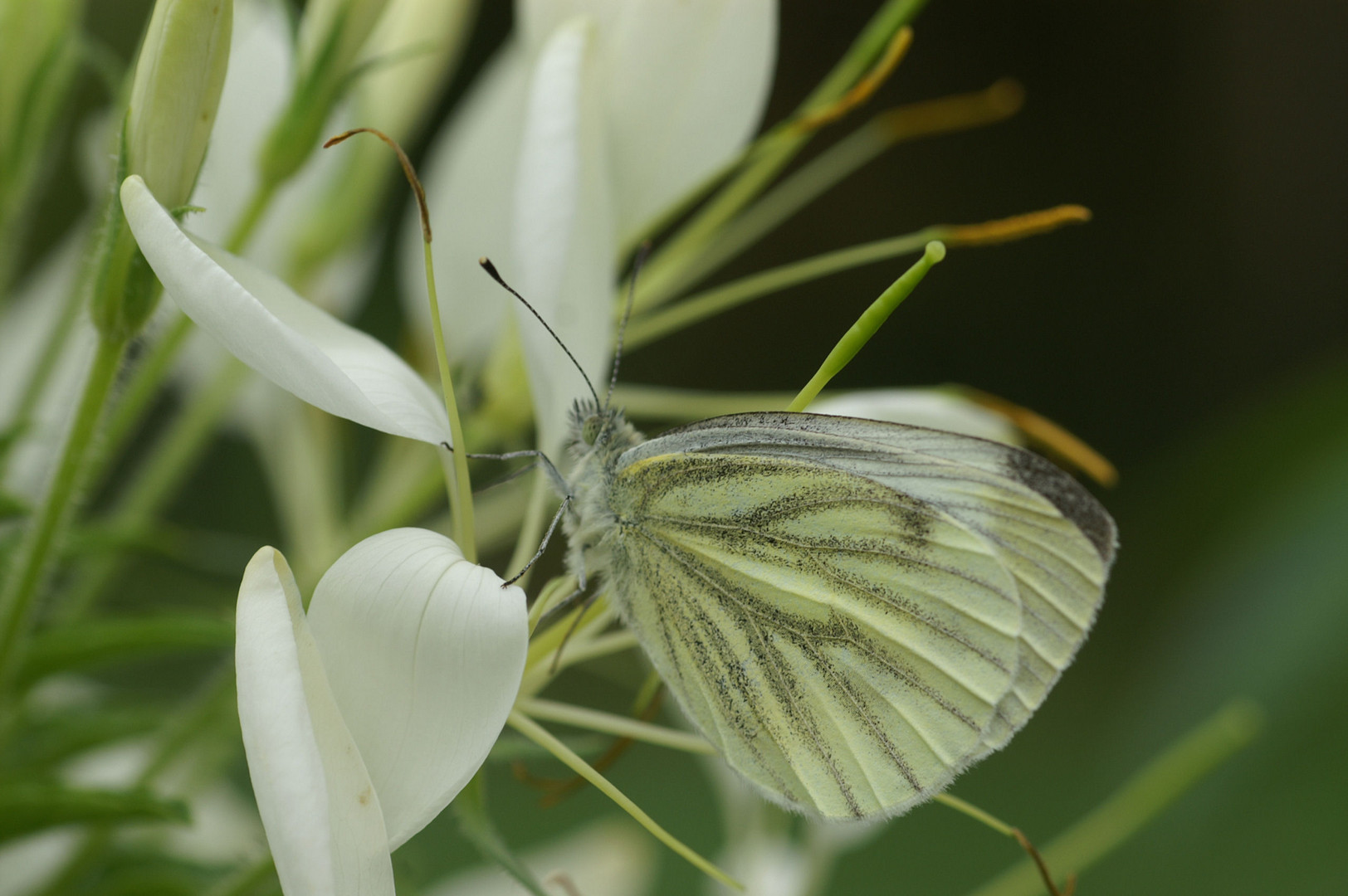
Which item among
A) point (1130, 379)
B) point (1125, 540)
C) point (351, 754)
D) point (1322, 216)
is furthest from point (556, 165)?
point (1322, 216)

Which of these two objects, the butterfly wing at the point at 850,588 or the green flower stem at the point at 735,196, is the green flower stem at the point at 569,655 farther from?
the green flower stem at the point at 735,196

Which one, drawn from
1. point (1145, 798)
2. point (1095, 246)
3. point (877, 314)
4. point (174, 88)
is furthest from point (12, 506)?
point (1095, 246)

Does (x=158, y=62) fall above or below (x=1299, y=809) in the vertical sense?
above

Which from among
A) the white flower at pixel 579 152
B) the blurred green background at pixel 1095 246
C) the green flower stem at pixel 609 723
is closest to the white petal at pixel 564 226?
the white flower at pixel 579 152

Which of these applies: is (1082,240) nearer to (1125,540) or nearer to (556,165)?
(1125,540)

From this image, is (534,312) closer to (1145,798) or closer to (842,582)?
(842,582)

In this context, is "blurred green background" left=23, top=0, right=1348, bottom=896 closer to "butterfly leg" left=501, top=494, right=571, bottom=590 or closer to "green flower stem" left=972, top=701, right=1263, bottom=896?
"green flower stem" left=972, top=701, right=1263, bottom=896

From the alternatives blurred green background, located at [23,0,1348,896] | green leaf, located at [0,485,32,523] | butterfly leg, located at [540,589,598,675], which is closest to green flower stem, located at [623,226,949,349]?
butterfly leg, located at [540,589,598,675]
